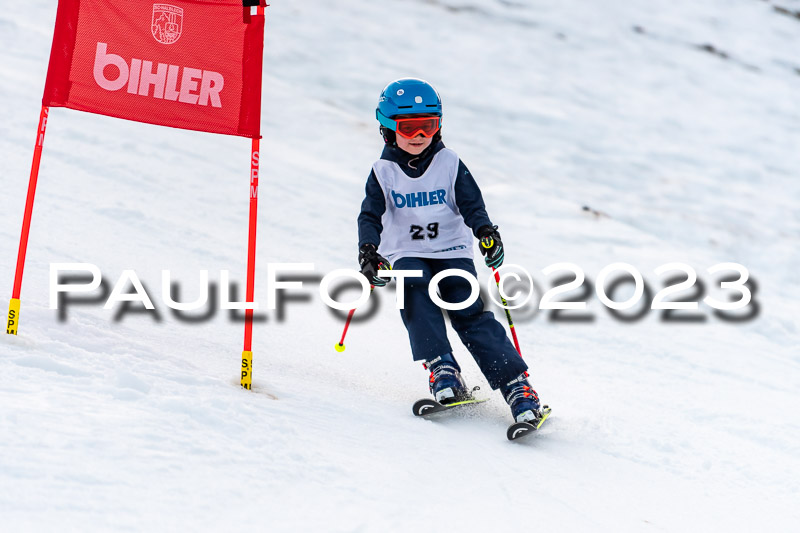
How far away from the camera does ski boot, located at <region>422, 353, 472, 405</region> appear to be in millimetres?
3766

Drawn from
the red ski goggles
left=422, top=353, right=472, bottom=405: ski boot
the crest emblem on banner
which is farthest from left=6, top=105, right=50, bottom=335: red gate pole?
left=422, top=353, right=472, bottom=405: ski boot

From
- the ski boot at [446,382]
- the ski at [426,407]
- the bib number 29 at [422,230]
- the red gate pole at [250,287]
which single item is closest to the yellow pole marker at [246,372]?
the red gate pole at [250,287]

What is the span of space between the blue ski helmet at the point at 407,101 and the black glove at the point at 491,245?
2.24ft

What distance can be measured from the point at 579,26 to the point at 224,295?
44.6 ft

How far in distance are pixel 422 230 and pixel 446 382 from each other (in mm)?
827

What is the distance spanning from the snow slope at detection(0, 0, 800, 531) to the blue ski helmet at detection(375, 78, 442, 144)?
1.48 meters

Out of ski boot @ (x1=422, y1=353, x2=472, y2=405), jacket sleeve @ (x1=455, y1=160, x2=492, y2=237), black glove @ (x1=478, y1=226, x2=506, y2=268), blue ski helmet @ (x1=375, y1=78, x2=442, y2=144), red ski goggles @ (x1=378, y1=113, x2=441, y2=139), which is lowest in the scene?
ski boot @ (x1=422, y1=353, x2=472, y2=405)

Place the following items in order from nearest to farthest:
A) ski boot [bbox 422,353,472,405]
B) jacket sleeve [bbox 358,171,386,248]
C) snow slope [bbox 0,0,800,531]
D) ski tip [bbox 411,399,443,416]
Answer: snow slope [bbox 0,0,800,531], ski tip [bbox 411,399,443,416], ski boot [bbox 422,353,472,405], jacket sleeve [bbox 358,171,386,248]

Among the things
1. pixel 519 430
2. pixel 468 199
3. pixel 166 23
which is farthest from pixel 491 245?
pixel 166 23

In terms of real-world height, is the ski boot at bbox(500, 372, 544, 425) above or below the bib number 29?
below

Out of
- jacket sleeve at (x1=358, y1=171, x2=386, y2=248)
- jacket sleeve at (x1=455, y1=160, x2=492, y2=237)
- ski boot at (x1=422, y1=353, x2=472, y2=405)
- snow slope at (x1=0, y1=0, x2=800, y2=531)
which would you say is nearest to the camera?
snow slope at (x1=0, y1=0, x2=800, y2=531)

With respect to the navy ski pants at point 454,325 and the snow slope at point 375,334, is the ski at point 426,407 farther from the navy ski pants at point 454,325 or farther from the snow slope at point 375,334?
the navy ski pants at point 454,325

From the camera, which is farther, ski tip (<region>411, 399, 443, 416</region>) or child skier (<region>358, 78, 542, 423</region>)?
child skier (<region>358, 78, 542, 423</region>)

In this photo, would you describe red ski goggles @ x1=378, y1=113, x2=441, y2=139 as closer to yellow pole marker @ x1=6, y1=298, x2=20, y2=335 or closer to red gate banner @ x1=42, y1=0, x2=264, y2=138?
red gate banner @ x1=42, y1=0, x2=264, y2=138
